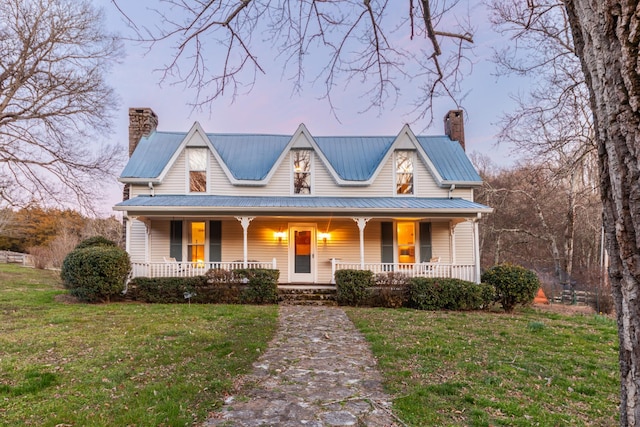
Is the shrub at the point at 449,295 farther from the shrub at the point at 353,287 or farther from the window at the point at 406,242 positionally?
the window at the point at 406,242

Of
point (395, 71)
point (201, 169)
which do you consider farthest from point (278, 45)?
point (201, 169)

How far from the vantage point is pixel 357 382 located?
4.62m

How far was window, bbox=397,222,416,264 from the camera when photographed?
1445 cm

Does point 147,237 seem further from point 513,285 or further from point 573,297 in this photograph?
point 573,297

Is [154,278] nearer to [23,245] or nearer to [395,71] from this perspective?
[395,71]

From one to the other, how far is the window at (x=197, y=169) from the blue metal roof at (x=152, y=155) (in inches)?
47.3

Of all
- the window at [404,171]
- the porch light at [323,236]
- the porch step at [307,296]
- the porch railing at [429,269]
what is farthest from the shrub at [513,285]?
the porch light at [323,236]

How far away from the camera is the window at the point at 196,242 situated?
14188 millimetres

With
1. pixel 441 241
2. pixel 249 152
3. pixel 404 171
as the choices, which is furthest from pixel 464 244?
pixel 249 152

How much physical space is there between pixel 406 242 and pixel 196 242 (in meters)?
8.24

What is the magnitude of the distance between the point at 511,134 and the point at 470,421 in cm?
1247

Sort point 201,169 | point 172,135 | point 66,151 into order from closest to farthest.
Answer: point 66,151
point 201,169
point 172,135

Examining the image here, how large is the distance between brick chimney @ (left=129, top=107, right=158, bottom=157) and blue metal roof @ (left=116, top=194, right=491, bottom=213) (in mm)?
3671

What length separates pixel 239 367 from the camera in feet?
16.6
